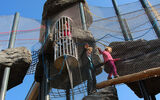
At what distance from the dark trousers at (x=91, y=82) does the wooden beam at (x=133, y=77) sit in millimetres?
150

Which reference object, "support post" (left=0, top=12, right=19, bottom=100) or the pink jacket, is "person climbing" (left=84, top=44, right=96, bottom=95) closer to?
the pink jacket

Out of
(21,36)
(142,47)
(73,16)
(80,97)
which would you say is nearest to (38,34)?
(21,36)

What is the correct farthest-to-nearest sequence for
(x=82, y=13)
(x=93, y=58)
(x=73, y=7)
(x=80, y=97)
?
(x=73, y=7), (x=82, y=13), (x=93, y=58), (x=80, y=97)

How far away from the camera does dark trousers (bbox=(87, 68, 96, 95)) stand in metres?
5.84

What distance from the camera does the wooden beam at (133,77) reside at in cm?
543

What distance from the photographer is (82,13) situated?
8156 millimetres

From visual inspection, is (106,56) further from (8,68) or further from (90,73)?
(8,68)

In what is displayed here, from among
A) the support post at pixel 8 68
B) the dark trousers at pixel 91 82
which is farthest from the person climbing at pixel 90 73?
the support post at pixel 8 68

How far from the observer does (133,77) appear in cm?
559

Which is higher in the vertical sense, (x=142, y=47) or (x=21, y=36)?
(x=21, y=36)

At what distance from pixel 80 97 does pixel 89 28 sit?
269 cm

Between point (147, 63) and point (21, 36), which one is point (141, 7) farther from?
point (21, 36)

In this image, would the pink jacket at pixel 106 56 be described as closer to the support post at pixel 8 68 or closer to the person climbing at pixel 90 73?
the person climbing at pixel 90 73

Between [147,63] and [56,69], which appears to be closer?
[147,63]
